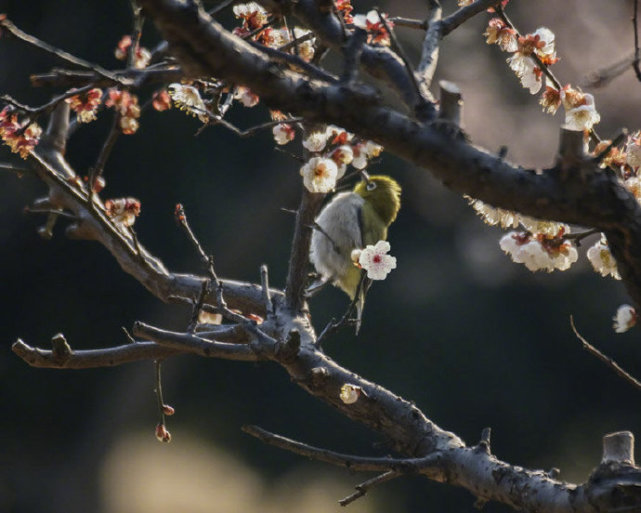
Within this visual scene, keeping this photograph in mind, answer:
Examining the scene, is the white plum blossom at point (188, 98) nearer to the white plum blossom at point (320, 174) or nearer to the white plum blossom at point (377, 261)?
the white plum blossom at point (320, 174)

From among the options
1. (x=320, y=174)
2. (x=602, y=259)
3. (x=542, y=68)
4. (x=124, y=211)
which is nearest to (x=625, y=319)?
(x=602, y=259)

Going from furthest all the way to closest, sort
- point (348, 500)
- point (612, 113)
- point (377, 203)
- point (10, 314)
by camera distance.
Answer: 1. point (612, 113)
2. point (10, 314)
3. point (377, 203)
4. point (348, 500)

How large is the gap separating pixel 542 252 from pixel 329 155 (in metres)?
0.74

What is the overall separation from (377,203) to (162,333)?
249cm

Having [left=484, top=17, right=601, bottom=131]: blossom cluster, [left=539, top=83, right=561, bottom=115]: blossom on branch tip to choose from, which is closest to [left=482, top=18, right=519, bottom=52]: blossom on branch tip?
[left=484, top=17, right=601, bottom=131]: blossom cluster

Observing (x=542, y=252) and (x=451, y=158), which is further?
(x=542, y=252)

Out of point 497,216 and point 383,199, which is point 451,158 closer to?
point 497,216

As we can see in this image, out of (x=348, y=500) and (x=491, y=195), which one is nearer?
(x=491, y=195)

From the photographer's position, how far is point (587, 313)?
7328 millimetres

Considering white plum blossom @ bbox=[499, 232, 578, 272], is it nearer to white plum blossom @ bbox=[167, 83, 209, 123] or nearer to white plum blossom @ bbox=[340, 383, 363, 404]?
white plum blossom @ bbox=[340, 383, 363, 404]

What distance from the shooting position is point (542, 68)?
1.89 meters

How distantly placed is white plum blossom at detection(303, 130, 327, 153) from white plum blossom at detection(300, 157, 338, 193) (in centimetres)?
5

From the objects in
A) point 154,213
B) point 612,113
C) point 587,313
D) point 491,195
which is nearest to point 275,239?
point 154,213

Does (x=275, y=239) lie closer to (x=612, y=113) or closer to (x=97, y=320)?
(x=97, y=320)
